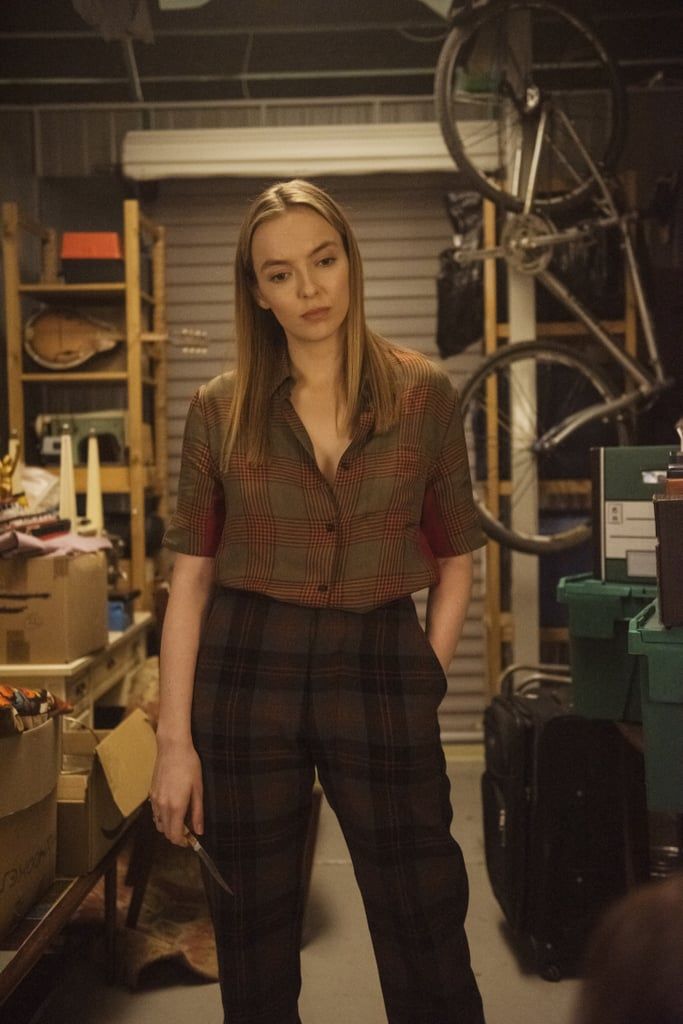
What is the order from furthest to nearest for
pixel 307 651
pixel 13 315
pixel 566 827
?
pixel 13 315, pixel 566 827, pixel 307 651

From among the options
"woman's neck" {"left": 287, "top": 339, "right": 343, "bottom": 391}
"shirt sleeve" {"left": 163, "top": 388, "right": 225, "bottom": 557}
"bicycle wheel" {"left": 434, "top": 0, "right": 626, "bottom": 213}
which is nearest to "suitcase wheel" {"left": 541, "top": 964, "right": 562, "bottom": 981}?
"shirt sleeve" {"left": 163, "top": 388, "right": 225, "bottom": 557}

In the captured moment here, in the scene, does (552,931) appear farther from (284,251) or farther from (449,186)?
(449,186)

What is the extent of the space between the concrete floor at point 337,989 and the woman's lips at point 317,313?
1834mm

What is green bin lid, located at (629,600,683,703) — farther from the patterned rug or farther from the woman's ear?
the patterned rug

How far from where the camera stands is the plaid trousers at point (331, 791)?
5.16ft

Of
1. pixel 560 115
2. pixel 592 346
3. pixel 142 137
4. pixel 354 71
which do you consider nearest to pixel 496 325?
pixel 592 346

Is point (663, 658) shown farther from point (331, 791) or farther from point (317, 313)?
point (317, 313)

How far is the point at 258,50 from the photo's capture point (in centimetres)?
498

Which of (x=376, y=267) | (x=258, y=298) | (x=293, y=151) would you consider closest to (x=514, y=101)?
(x=293, y=151)

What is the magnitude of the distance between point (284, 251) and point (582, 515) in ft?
10.6

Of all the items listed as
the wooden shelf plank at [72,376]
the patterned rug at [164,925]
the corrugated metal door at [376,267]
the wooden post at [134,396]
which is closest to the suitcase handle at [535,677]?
the corrugated metal door at [376,267]

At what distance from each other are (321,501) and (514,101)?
3.07 meters

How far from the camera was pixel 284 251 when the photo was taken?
5.36 ft

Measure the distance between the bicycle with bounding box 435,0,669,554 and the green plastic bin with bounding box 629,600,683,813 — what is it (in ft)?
7.46
